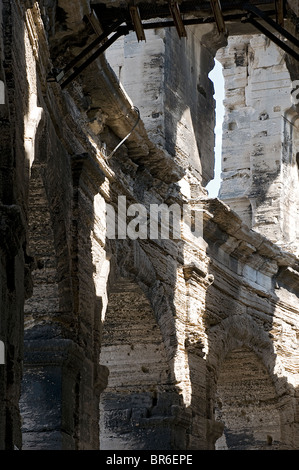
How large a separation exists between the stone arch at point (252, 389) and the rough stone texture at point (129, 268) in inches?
0.9

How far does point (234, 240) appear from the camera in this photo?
57.8 feet

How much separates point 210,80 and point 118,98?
4725 millimetres

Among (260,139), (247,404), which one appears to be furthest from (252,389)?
(260,139)

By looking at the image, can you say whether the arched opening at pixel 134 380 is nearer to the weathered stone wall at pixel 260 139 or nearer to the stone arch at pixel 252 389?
the stone arch at pixel 252 389

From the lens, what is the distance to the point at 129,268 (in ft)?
48.1

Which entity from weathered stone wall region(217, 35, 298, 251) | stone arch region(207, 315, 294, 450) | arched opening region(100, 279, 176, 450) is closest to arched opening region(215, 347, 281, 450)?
stone arch region(207, 315, 294, 450)

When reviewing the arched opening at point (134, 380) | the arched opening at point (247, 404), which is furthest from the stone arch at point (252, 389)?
the arched opening at point (134, 380)

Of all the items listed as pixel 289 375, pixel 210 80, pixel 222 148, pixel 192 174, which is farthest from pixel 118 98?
pixel 222 148

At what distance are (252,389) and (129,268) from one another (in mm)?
4630

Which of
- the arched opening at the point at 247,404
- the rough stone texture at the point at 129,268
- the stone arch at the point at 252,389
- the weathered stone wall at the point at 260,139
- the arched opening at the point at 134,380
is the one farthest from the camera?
the weathered stone wall at the point at 260,139

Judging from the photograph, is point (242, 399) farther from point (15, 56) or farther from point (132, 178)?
point (15, 56)

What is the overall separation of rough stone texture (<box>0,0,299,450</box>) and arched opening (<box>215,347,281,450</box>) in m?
0.02

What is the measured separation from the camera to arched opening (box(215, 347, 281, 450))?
18266 millimetres

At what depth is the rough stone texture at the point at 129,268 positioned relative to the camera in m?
10.4
